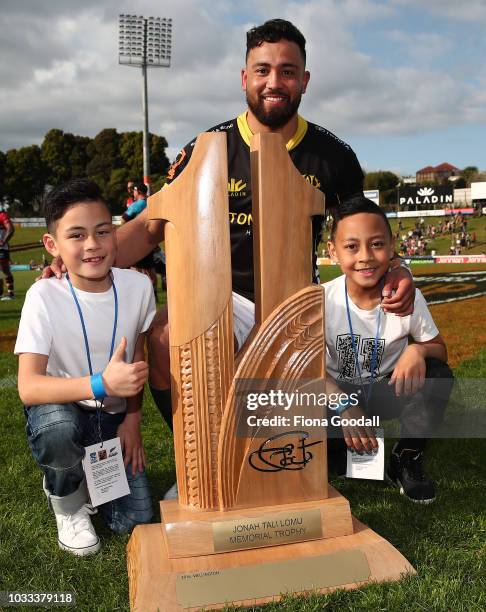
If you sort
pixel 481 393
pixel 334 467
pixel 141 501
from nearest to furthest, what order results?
pixel 141 501, pixel 334 467, pixel 481 393

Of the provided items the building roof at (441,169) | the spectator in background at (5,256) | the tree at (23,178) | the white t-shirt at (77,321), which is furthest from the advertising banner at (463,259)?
the building roof at (441,169)

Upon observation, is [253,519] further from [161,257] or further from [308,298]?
[161,257]

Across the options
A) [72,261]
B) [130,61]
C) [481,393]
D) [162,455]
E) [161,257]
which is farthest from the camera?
[130,61]

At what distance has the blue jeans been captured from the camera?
7.10ft

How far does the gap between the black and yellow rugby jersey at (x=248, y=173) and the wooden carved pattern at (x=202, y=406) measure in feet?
3.16

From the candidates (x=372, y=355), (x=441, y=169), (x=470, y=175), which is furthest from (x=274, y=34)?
(x=441, y=169)

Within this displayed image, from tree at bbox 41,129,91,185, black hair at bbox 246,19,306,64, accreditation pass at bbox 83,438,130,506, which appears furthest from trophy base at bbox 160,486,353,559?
tree at bbox 41,129,91,185

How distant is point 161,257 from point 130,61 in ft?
78.7

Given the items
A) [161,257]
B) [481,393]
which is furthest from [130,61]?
[481,393]

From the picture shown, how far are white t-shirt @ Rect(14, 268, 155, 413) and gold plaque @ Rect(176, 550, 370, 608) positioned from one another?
Result: 0.86m

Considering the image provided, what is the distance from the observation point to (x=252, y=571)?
1.79 meters

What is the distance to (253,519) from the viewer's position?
6.13 feet

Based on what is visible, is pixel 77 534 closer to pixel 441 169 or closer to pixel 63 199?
pixel 63 199

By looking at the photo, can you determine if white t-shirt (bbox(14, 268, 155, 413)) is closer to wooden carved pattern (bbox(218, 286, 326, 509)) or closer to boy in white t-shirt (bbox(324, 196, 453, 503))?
wooden carved pattern (bbox(218, 286, 326, 509))
